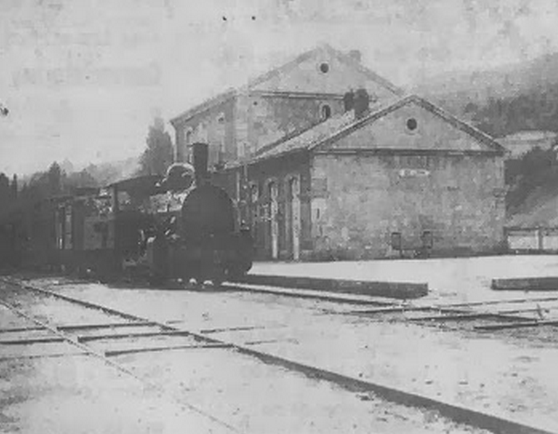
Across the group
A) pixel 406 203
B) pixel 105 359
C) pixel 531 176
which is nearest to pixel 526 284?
pixel 531 176

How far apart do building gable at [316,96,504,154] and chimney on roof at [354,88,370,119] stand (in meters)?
0.13

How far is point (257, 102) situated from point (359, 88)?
9.61 feet

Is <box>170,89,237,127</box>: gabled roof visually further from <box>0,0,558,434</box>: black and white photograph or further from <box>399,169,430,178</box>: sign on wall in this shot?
<box>399,169,430,178</box>: sign on wall

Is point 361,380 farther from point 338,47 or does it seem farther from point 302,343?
point 338,47

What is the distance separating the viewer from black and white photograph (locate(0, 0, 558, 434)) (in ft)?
9.62

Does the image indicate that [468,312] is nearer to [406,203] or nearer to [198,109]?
[198,109]

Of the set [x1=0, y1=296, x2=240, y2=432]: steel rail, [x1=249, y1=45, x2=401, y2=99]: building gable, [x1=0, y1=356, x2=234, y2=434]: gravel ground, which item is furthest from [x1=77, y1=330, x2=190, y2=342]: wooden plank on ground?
[x1=249, y1=45, x2=401, y2=99]: building gable

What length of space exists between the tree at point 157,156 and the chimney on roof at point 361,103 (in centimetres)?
449

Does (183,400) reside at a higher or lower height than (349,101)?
A: lower

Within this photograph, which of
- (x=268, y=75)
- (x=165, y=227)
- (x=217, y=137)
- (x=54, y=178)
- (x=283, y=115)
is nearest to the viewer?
(x=54, y=178)

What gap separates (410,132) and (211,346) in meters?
10.7

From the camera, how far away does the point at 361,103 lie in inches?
544

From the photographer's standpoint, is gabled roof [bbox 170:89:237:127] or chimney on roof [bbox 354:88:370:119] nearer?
gabled roof [bbox 170:89:237:127]

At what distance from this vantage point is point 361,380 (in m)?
3.13
